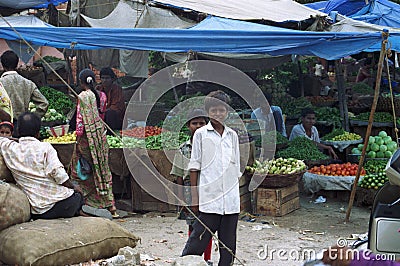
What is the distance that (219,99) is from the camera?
16.3ft

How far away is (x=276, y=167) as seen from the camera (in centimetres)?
804

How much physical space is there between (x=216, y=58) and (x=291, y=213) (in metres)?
4.14

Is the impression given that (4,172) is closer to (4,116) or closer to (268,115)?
(4,116)

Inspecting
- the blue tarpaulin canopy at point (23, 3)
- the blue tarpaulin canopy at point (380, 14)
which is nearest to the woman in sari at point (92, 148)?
the blue tarpaulin canopy at point (23, 3)

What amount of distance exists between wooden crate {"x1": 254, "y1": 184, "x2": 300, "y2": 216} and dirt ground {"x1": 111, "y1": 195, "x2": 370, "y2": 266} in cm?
9

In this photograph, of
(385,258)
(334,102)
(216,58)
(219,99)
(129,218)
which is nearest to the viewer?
(385,258)

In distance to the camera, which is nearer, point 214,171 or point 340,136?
point 214,171

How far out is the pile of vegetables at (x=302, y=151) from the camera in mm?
9074

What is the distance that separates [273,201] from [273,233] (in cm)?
73

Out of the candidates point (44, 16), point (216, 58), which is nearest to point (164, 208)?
point (216, 58)

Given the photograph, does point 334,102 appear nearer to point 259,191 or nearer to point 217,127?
point 259,191

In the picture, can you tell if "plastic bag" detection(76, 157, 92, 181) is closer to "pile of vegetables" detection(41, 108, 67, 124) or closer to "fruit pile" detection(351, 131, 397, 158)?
"pile of vegetables" detection(41, 108, 67, 124)

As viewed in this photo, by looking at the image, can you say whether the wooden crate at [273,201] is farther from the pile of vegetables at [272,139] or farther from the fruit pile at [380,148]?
the fruit pile at [380,148]

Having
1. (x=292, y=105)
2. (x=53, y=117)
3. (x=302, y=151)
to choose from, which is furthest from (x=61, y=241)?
(x=292, y=105)
